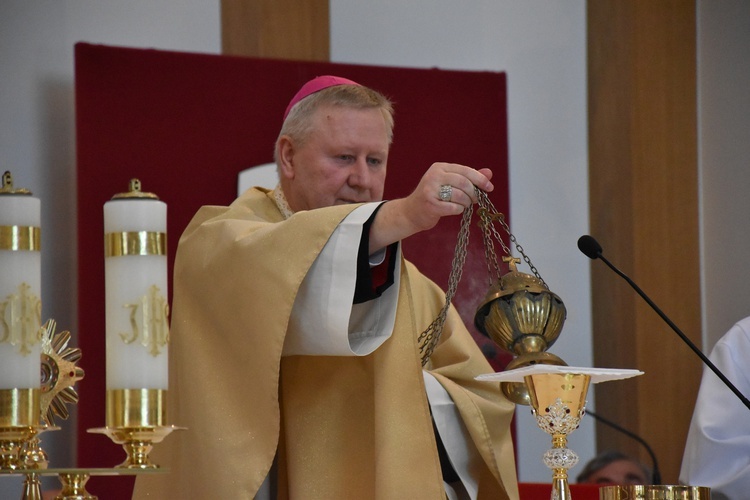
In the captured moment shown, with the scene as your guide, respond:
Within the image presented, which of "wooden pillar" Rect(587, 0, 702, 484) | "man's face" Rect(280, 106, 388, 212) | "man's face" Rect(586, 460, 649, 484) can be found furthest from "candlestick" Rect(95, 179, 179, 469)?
"wooden pillar" Rect(587, 0, 702, 484)

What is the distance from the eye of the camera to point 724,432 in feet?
12.3

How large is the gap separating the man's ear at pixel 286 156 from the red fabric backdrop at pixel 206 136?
5.63ft

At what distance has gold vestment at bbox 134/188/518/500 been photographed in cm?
280

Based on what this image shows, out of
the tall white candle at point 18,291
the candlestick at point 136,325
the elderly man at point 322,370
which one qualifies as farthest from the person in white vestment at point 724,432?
the tall white candle at point 18,291

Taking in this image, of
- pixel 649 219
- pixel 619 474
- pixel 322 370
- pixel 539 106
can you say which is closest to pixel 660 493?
pixel 322 370

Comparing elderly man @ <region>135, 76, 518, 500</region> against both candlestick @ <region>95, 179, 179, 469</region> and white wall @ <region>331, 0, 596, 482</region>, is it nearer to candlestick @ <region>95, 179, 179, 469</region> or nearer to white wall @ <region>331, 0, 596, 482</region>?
candlestick @ <region>95, 179, 179, 469</region>

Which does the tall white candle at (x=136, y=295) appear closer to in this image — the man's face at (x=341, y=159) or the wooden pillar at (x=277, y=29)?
the man's face at (x=341, y=159)

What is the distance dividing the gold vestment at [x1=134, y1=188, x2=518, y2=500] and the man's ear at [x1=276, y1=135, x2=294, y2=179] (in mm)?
302

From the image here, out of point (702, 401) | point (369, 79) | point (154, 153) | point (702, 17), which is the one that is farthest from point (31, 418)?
point (702, 17)

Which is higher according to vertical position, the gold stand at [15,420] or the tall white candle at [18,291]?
the tall white candle at [18,291]

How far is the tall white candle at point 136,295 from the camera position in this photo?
Result: 200 cm

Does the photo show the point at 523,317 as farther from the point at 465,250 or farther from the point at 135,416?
the point at 135,416

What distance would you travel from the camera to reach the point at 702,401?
151 inches

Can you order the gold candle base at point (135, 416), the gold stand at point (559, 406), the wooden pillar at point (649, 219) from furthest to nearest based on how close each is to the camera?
the wooden pillar at point (649, 219)
the gold stand at point (559, 406)
the gold candle base at point (135, 416)
